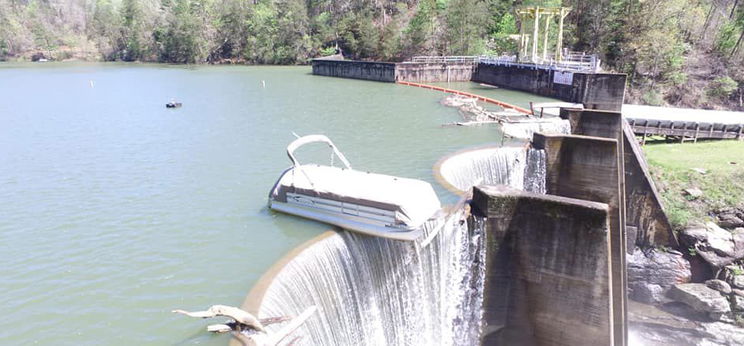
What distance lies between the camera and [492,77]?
156 ft

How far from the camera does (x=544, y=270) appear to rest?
38.1ft

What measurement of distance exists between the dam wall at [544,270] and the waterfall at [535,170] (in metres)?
5.91

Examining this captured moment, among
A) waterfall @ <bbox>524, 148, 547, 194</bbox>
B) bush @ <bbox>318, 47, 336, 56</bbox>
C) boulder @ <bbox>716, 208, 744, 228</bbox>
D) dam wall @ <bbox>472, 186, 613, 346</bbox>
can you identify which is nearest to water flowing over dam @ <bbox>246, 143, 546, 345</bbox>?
dam wall @ <bbox>472, 186, 613, 346</bbox>

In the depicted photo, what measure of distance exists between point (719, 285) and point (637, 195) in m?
4.61

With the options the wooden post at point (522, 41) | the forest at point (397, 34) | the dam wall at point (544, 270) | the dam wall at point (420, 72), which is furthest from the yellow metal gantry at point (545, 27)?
the dam wall at point (544, 270)

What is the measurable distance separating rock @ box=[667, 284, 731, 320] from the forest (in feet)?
78.6

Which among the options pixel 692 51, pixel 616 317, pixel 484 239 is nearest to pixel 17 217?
pixel 484 239

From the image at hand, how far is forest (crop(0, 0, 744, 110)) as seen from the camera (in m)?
39.7

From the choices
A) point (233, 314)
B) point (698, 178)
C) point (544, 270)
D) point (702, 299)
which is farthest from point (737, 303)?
point (233, 314)

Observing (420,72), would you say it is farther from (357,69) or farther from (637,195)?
(637,195)

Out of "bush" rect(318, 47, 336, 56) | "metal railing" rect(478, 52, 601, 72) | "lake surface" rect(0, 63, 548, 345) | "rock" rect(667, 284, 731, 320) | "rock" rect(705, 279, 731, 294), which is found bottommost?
"rock" rect(667, 284, 731, 320)

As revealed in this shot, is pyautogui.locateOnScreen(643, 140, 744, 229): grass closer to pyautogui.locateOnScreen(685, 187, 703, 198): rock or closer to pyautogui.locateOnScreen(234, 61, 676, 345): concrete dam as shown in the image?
pyautogui.locateOnScreen(685, 187, 703, 198): rock

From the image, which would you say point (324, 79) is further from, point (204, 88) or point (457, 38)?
point (457, 38)

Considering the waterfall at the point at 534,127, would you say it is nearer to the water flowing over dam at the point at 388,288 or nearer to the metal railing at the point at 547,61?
the water flowing over dam at the point at 388,288
